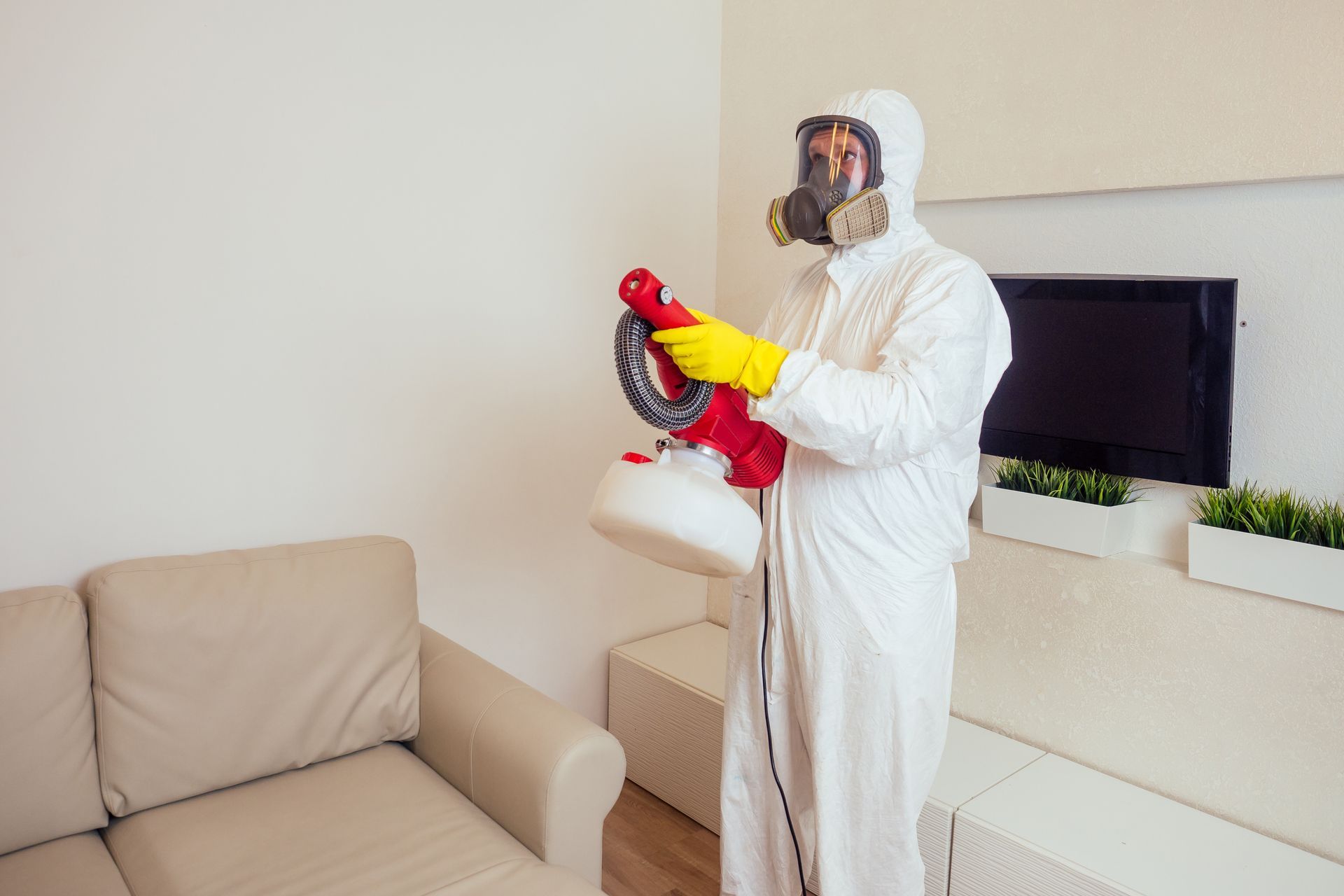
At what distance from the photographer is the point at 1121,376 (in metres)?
1.83

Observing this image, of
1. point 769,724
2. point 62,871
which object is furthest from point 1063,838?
point 62,871

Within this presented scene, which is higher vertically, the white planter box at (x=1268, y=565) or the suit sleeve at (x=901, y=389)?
the suit sleeve at (x=901, y=389)

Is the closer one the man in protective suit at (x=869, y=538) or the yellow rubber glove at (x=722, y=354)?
the yellow rubber glove at (x=722, y=354)

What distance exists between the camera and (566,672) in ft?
8.45

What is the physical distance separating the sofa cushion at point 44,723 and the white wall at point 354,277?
0.69 feet

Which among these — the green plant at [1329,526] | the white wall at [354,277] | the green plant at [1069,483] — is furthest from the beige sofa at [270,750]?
the green plant at [1329,526]

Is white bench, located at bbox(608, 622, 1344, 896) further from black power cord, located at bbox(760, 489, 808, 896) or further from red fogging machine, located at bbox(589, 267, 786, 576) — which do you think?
red fogging machine, located at bbox(589, 267, 786, 576)

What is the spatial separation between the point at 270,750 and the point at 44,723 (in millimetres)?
366

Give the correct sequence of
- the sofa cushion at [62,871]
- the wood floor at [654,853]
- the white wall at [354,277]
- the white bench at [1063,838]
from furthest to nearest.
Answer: the wood floor at [654,853] → the white wall at [354,277] → the white bench at [1063,838] → the sofa cushion at [62,871]

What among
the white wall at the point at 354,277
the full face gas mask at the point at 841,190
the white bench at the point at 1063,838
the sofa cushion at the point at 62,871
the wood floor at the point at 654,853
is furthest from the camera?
the wood floor at the point at 654,853

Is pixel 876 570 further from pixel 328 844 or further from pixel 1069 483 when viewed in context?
pixel 328 844

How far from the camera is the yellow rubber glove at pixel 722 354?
1269 millimetres

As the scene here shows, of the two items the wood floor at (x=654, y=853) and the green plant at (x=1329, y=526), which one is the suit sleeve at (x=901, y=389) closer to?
the green plant at (x=1329, y=526)

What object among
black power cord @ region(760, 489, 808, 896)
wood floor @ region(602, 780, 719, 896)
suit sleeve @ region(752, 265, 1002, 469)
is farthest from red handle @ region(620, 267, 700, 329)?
wood floor @ region(602, 780, 719, 896)
